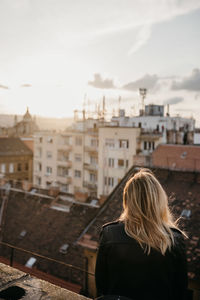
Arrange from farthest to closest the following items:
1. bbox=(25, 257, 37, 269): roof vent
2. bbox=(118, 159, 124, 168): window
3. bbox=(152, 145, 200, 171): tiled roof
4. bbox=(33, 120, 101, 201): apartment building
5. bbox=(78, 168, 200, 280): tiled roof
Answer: bbox=(33, 120, 101, 201): apartment building
bbox=(118, 159, 124, 168): window
bbox=(152, 145, 200, 171): tiled roof
bbox=(25, 257, 37, 269): roof vent
bbox=(78, 168, 200, 280): tiled roof

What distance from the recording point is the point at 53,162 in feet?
151

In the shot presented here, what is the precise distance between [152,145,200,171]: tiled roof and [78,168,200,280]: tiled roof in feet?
43.2

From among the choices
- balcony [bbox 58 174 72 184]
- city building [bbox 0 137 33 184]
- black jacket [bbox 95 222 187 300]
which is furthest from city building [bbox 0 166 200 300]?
city building [bbox 0 137 33 184]

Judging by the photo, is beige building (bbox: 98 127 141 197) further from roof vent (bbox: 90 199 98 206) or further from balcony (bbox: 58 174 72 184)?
roof vent (bbox: 90 199 98 206)

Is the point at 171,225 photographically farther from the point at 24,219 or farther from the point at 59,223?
the point at 24,219

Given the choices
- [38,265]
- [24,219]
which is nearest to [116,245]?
[38,265]

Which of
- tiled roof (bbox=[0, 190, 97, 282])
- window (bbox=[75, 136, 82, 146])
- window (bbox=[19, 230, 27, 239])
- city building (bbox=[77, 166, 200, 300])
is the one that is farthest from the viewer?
window (bbox=[75, 136, 82, 146])

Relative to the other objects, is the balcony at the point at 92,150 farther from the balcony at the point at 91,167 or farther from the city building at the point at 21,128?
the city building at the point at 21,128

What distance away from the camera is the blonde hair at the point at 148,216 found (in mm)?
2566

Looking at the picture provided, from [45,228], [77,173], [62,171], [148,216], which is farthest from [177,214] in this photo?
[62,171]

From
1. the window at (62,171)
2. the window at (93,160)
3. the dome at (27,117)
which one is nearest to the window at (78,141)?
the window at (93,160)

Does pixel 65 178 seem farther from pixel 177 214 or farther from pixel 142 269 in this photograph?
pixel 142 269

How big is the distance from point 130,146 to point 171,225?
34.3 meters

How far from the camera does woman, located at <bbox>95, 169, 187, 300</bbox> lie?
2.54 meters
